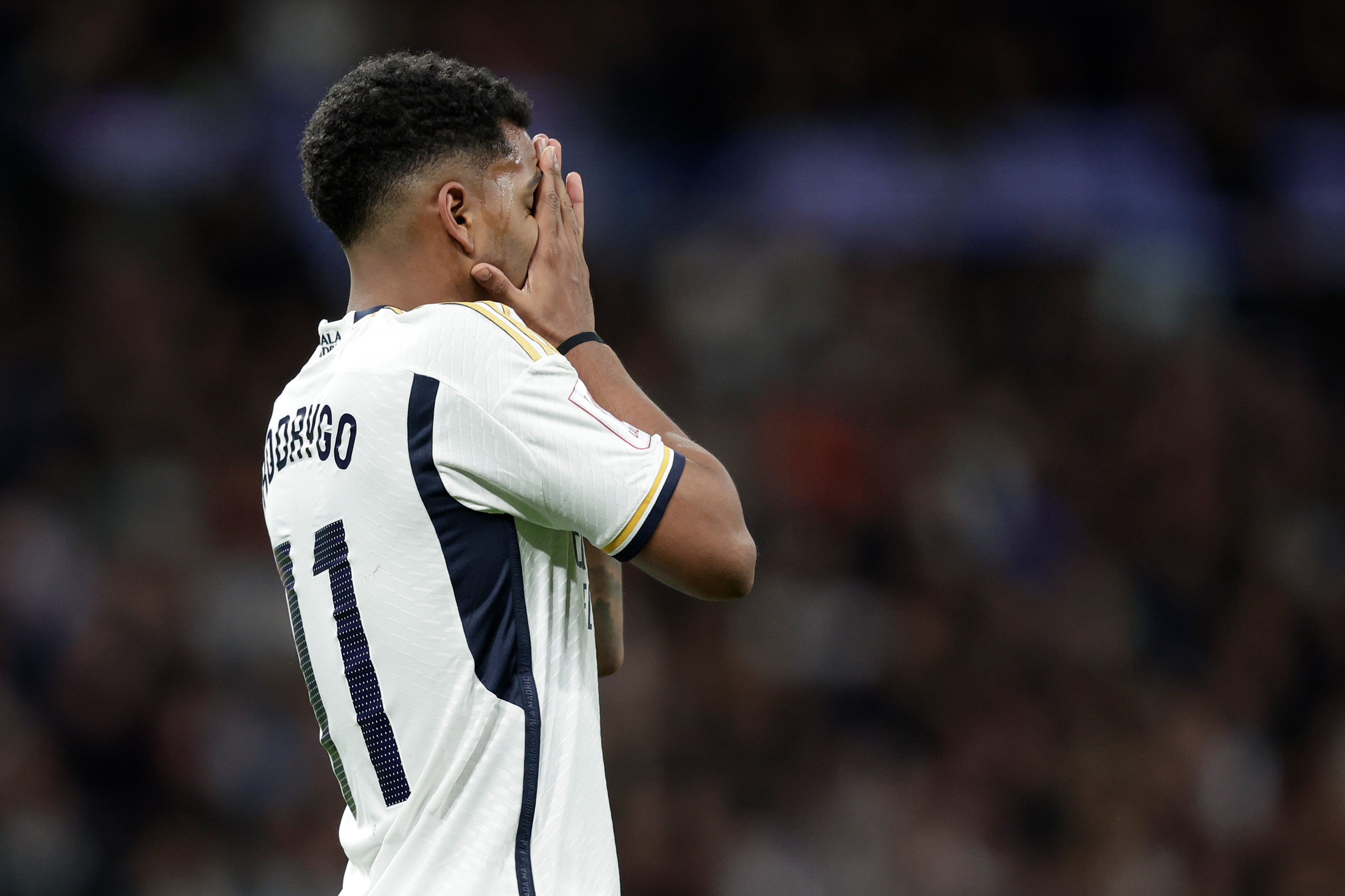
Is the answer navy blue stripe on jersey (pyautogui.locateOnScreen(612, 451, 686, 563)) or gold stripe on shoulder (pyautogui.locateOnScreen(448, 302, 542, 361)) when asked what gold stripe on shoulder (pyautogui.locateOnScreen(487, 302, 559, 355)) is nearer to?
gold stripe on shoulder (pyautogui.locateOnScreen(448, 302, 542, 361))

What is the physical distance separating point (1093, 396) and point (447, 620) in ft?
28.7

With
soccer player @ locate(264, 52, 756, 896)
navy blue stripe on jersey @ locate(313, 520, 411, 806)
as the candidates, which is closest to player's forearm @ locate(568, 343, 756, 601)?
soccer player @ locate(264, 52, 756, 896)

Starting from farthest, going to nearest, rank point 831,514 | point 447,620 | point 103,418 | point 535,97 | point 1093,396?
point 1093,396, point 535,97, point 831,514, point 103,418, point 447,620

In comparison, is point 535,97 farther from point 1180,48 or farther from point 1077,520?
point 1180,48

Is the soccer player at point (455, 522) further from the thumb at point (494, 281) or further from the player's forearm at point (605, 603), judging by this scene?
the player's forearm at point (605, 603)

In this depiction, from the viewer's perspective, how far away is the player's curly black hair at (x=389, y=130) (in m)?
2.35

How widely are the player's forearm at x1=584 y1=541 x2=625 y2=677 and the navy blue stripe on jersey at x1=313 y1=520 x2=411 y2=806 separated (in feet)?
1.64

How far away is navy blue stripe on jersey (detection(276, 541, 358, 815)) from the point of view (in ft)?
7.72

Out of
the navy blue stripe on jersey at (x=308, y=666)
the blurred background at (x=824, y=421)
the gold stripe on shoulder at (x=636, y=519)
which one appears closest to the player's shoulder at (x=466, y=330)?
the gold stripe on shoulder at (x=636, y=519)

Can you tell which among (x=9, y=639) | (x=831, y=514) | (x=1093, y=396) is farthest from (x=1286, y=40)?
(x=9, y=639)

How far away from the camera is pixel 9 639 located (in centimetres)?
723

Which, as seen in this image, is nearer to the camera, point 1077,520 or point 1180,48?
point 1077,520

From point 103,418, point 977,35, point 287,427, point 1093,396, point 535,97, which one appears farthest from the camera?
point 977,35

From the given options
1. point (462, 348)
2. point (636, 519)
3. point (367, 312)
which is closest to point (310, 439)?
point (367, 312)
